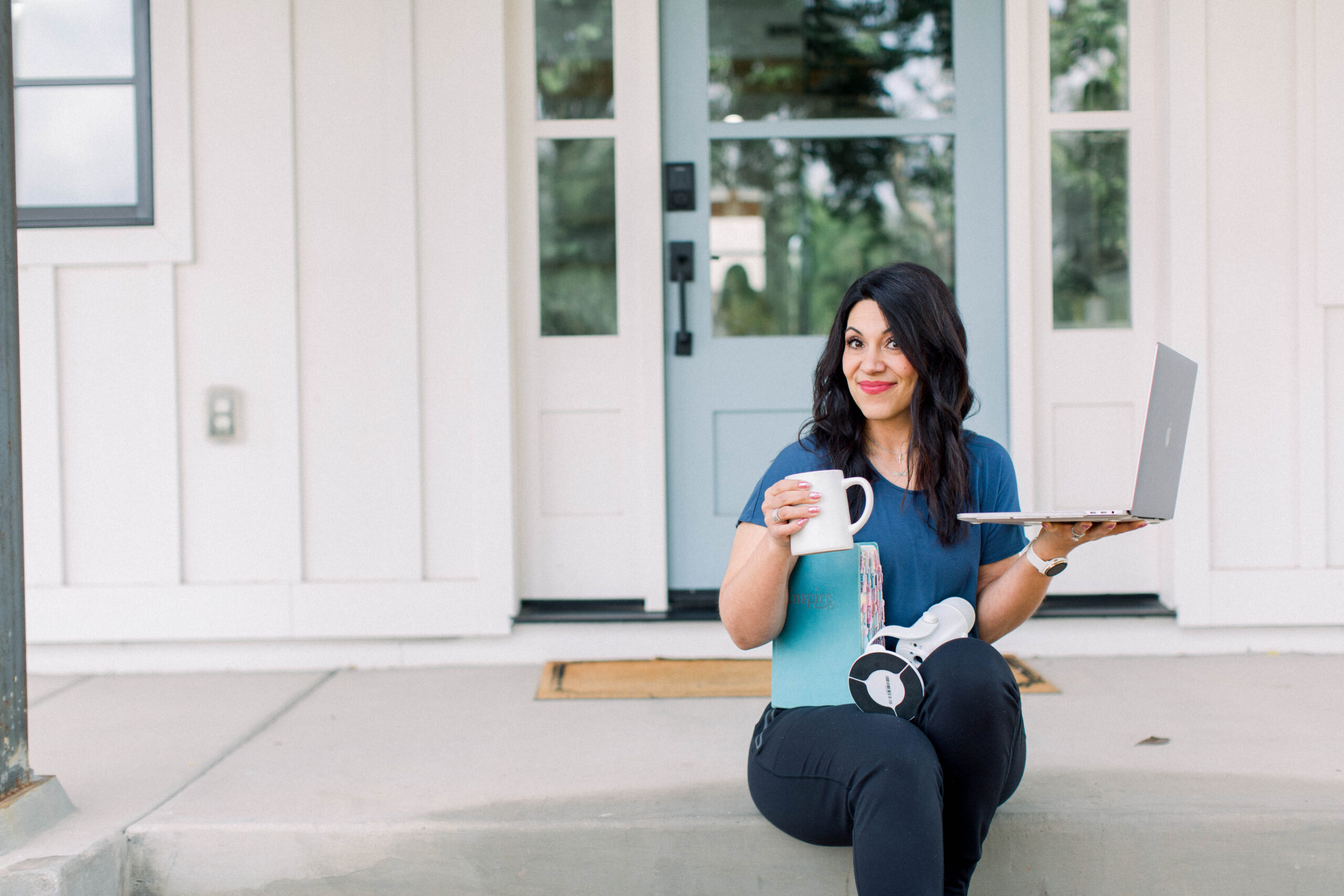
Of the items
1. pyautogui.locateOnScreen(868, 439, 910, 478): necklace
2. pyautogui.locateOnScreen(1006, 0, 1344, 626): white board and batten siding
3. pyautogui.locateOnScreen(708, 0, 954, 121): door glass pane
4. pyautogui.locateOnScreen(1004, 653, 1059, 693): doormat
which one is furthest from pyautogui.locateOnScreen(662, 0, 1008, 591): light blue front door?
pyautogui.locateOnScreen(868, 439, 910, 478): necklace

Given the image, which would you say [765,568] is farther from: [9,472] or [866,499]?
[9,472]

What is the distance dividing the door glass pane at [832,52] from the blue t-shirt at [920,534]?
1.74m

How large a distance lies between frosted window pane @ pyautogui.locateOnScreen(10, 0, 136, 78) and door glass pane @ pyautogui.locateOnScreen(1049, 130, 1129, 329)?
2834 mm

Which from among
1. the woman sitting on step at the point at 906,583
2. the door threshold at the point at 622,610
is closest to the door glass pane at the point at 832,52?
the door threshold at the point at 622,610

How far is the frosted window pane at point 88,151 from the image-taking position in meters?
2.81

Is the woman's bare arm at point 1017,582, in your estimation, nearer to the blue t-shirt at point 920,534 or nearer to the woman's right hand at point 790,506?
the blue t-shirt at point 920,534

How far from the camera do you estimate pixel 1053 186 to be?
114 inches

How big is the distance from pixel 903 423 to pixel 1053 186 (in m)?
1.68

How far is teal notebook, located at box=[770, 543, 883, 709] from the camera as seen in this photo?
1.53 metres

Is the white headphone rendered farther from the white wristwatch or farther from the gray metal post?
the gray metal post

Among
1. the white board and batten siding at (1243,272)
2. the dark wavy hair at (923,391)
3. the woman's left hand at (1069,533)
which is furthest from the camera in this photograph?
the white board and batten siding at (1243,272)

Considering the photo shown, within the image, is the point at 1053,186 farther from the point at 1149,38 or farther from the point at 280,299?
the point at 280,299

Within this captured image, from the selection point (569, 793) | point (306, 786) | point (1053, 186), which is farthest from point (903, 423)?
point (1053, 186)

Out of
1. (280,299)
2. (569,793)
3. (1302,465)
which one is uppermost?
(280,299)
